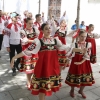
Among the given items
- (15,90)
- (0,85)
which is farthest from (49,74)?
(0,85)

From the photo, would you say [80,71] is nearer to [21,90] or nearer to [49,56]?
[49,56]

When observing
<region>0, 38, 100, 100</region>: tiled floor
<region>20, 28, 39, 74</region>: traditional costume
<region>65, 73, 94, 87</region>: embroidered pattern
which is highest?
<region>20, 28, 39, 74</region>: traditional costume

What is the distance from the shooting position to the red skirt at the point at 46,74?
3012 millimetres

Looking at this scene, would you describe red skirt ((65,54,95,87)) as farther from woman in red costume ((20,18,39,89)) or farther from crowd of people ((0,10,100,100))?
woman in red costume ((20,18,39,89))

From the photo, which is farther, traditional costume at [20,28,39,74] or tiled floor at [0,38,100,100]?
traditional costume at [20,28,39,74]

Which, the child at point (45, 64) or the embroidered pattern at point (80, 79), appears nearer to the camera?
the child at point (45, 64)

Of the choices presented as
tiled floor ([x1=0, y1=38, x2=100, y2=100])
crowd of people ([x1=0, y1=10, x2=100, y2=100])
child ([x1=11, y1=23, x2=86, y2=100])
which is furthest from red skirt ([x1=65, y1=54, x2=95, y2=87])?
child ([x1=11, y1=23, x2=86, y2=100])

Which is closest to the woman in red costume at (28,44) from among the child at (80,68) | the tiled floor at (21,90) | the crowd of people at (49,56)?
the crowd of people at (49,56)

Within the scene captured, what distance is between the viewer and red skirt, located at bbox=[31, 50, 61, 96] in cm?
301

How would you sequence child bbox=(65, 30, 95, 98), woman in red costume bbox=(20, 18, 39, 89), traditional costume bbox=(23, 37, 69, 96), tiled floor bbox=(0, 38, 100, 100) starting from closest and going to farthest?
traditional costume bbox=(23, 37, 69, 96)
child bbox=(65, 30, 95, 98)
tiled floor bbox=(0, 38, 100, 100)
woman in red costume bbox=(20, 18, 39, 89)

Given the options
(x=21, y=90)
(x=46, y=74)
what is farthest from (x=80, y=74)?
(x=21, y=90)

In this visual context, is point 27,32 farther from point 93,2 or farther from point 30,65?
point 93,2

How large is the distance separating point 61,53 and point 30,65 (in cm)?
108

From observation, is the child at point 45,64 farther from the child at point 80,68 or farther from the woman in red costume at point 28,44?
the woman in red costume at point 28,44
